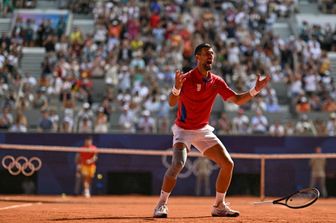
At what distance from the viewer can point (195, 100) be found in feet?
37.1

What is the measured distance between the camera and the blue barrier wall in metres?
22.3

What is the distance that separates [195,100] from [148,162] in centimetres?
1132

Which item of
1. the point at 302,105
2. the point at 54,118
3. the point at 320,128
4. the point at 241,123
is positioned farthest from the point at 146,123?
the point at 302,105

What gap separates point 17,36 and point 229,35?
7.82 m

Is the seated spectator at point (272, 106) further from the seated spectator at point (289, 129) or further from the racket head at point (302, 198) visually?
the racket head at point (302, 198)

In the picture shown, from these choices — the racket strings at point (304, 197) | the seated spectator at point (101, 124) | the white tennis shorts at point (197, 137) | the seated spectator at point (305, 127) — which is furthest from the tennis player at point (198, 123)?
the seated spectator at point (305, 127)

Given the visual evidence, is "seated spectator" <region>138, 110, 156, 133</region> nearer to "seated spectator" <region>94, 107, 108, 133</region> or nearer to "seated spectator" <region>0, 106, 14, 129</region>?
"seated spectator" <region>94, 107, 108, 133</region>

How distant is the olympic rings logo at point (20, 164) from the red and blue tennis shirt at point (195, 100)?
1100 centimetres

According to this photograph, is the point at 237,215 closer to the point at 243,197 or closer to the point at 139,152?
the point at 139,152

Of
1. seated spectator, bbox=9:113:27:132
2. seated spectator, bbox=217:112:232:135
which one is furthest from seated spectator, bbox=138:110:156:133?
seated spectator, bbox=9:113:27:132

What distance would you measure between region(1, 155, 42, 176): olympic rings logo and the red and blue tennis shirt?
433 inches

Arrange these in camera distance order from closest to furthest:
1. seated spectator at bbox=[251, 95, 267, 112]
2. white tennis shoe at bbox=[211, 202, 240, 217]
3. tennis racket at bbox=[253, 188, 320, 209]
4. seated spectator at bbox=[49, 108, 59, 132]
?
1. white tennis shoe at bbox=[211, 202, 240, 217]
2. tennis racket at bbox=[253, 188, 320, 209]
3. seated spectator at bbox=[49, 108, 59, 132]
4. seated spectator at bbox=[251, 95, 267, 112]

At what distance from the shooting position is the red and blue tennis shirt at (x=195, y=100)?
36.9ft

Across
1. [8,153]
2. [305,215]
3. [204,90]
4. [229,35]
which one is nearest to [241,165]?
[8,153]
